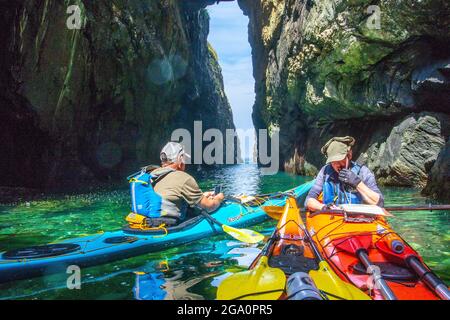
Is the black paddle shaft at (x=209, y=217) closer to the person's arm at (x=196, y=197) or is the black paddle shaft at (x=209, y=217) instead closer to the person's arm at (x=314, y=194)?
the person's arm at (x=196, y=197)

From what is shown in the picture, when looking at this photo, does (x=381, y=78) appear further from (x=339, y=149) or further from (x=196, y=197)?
(x=196, y=197)

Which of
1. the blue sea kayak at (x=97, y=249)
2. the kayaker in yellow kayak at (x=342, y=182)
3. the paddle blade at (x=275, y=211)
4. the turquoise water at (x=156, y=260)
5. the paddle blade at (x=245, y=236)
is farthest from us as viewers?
the paddle blade at (x=275, y=211)

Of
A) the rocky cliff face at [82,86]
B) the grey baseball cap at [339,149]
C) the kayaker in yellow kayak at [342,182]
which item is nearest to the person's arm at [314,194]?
the kayaker in yellow kayak at [342,182]

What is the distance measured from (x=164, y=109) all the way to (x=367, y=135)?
42.1 feet

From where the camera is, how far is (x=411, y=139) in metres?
13.6

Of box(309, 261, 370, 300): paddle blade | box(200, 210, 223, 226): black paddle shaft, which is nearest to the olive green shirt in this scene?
box(200, 210, 223, 226): black paddle shaft

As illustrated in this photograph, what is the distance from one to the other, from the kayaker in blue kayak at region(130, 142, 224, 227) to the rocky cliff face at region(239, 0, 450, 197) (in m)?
7.08

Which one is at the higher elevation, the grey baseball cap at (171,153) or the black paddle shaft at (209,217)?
the grey baseball cap at (171,153)

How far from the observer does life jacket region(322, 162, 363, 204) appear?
5012 mm

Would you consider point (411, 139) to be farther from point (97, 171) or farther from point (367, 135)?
point (97, 171)

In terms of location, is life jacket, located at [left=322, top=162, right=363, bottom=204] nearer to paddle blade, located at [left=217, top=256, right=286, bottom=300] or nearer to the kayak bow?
the kayak bow

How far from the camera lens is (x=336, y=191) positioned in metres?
5.17

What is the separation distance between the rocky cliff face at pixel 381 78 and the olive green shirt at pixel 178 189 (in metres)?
6.98

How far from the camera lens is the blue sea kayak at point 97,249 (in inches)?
166
